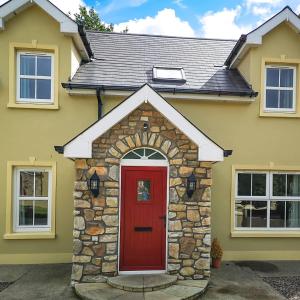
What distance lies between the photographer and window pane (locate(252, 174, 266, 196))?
378 inches

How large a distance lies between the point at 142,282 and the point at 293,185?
19.0 ft

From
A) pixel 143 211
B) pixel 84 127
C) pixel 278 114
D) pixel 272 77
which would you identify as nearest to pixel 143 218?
pixel 143 211

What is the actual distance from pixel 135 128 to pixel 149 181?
1.37m

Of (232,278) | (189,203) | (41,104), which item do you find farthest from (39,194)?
(232,278)

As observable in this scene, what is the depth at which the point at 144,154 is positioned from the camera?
7594 mm

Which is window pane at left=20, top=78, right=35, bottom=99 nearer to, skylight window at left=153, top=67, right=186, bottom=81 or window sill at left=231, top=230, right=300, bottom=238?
skylight window at left=153, top=67, right=186, bottom=81

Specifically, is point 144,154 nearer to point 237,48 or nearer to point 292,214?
point 237,48

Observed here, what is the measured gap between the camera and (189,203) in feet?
24.3

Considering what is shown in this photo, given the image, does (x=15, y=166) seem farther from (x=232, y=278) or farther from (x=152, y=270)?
(x=232, y=278)

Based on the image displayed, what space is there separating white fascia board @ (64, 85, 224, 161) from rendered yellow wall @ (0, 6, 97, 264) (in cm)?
222

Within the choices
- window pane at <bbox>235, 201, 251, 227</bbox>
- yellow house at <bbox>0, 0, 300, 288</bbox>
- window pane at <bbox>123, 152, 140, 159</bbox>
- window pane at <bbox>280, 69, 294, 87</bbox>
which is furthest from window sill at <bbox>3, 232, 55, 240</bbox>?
window pane at <bbox>280, 69, 294, 87</bbox>

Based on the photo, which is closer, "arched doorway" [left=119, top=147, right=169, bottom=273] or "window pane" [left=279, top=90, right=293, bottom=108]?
"arched doorway" [left=119, top=147, right=169, bottom=273]

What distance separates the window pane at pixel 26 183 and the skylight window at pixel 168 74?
191 inches

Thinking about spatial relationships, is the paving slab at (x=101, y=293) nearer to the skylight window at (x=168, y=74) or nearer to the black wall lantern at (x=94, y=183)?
the black wall lantern at (x=94, y=183)
